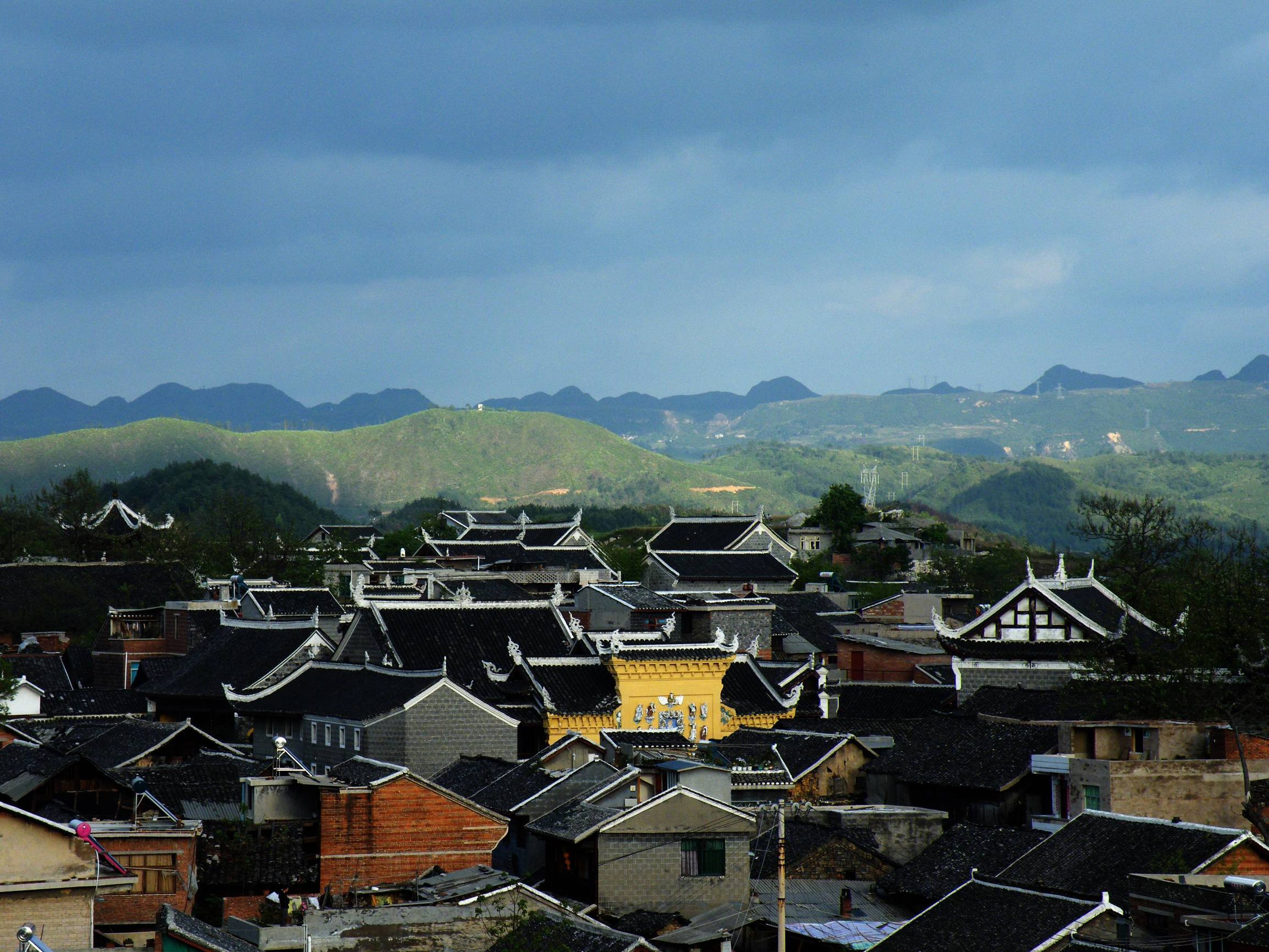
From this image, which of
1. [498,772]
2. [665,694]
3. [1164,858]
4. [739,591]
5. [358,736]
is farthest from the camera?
[739,591]

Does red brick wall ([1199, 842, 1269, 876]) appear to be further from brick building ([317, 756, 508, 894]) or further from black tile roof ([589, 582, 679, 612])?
black tile roof ([589, 582, 679, 612])

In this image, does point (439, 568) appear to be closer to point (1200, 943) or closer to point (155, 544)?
point (155, 544)

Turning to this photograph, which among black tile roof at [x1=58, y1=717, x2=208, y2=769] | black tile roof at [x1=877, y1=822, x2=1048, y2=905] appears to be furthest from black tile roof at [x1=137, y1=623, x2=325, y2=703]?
black tile roof at [x1=877, y1=822, x2=1048, y2=905]

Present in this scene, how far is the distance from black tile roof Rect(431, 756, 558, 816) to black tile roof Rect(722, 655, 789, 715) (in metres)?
9.72

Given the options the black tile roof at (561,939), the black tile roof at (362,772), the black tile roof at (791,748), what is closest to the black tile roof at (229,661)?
the black tile roof at (362,772)

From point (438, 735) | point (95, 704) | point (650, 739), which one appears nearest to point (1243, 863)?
point (650, 739)

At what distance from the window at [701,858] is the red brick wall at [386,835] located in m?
3.98

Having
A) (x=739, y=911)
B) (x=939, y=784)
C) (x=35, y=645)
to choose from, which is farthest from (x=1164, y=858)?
(x=35, y=645)

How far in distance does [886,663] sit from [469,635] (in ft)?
52.1

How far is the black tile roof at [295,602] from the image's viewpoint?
56.5 meters

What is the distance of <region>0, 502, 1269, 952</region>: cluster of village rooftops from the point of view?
961 inches

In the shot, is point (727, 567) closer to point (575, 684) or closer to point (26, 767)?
point (575, 684)

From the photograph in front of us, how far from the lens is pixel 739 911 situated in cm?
2841

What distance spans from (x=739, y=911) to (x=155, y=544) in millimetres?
61548
